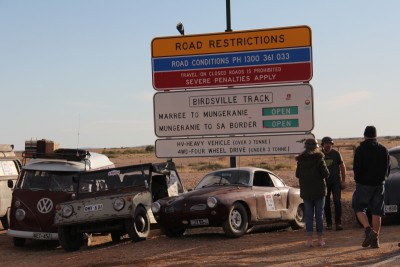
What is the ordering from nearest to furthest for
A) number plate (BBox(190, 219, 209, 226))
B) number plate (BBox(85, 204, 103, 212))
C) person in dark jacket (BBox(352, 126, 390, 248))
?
person in dark jacket (BBox(352, 126, 390, 248)) < number plate (BBox(190, 219, 209, 226)) < number plate (BBox(85, 204, 103, 212))

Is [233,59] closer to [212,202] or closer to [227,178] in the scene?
[227,178]

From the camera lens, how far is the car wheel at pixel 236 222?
1396 centimetres

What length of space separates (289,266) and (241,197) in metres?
4.32

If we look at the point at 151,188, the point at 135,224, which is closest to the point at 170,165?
the point at 151,188

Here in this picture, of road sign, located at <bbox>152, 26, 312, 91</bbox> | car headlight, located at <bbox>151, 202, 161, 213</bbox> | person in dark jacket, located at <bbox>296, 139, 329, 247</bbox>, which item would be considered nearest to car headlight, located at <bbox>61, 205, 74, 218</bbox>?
car headlight, located at <bbox>151, 202, 161, 213</bbox>

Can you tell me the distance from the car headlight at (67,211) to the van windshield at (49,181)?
4.09 feet

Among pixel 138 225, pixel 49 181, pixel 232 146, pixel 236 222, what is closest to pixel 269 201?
pixel 236 222

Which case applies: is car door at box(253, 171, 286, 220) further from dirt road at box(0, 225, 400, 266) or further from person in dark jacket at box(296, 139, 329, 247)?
person in dark jacket at box(296, 139, 329, 247)

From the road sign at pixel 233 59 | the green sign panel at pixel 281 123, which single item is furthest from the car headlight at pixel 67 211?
the green sign panel at pixel 281 123

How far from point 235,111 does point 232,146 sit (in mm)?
930

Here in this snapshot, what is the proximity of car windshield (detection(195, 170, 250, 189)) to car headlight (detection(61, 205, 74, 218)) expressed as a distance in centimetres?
263

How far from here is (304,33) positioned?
62.7 ft

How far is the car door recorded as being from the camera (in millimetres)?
14948

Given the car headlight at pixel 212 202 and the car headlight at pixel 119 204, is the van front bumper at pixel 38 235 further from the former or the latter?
the car headlight at pixel 212 202
